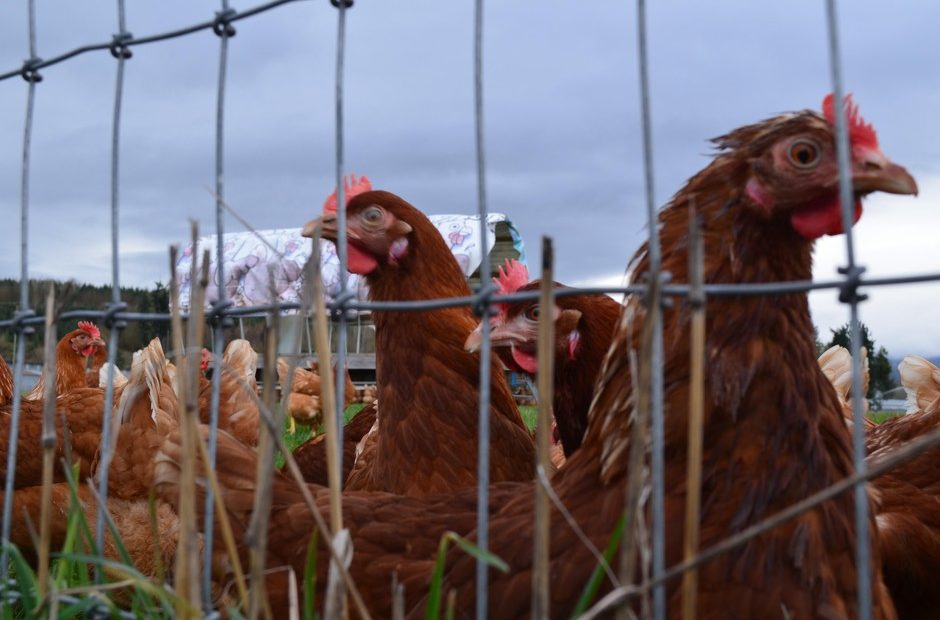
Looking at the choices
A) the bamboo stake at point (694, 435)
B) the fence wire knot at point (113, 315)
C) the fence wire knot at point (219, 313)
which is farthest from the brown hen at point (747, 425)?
the fence wire knot at point (113, 315)

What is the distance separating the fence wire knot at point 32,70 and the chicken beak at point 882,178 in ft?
5.89

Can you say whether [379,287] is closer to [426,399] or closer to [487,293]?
[426,399]

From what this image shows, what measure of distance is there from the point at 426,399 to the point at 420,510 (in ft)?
2.29

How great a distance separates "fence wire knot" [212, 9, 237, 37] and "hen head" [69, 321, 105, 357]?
677cm

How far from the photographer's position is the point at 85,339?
25.5 ft

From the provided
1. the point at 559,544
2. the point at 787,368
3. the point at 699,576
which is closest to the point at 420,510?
the point at 559,544

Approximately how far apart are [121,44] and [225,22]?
323 millimetres

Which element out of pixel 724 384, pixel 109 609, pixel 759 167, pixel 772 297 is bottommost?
pixel 109 609

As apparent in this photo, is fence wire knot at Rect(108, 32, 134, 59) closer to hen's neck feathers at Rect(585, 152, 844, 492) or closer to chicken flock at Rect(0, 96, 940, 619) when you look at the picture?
chicken flock at Rect(0, 96, 940, 619)

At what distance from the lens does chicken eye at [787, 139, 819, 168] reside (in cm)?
141

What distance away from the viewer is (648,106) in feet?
3.61

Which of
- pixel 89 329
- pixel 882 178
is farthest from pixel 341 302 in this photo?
pixel 89 329

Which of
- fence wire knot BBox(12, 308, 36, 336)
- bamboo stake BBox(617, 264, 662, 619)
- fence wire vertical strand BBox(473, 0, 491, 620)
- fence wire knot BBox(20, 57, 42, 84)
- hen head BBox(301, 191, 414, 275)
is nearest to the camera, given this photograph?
bamboo stake BBox(617, 264, 662, 619)

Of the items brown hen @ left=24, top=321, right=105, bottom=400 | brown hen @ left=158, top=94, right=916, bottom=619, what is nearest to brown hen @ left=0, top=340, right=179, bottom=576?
brown hen @ left=158, top=94, right=916, bottom=619
